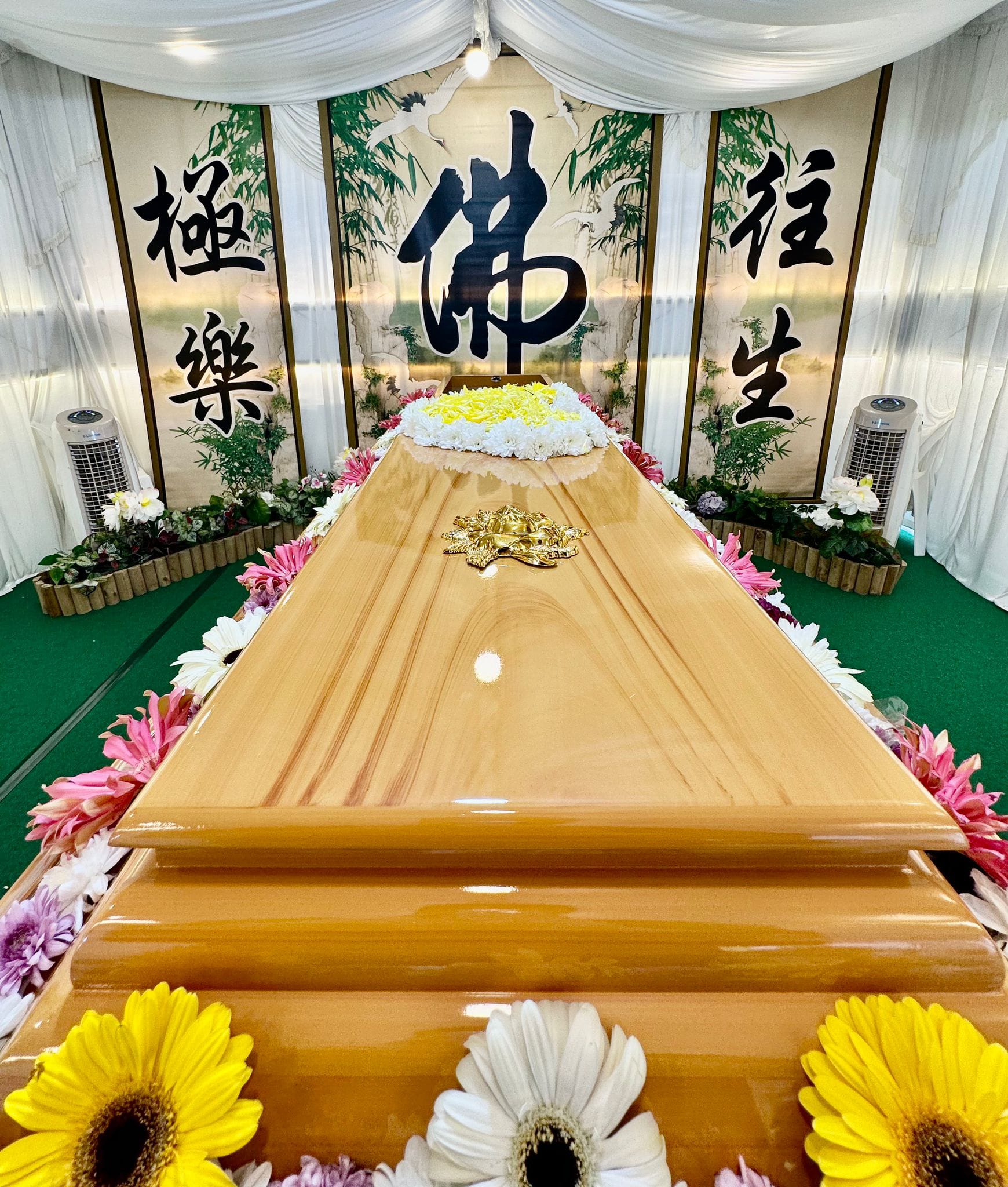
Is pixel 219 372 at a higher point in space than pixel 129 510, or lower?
higher

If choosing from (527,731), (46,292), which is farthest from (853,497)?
(46,292)

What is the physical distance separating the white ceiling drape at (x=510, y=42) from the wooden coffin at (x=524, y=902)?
3.97 meters

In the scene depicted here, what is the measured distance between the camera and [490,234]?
468 cm

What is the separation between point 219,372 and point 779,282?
13.5ft

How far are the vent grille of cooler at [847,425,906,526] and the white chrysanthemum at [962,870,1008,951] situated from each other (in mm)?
3606

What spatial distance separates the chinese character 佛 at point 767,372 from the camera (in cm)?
484

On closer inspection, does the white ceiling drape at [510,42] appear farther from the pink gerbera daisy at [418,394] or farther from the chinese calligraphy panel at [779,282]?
the pink gerbera daisy at [418,394]

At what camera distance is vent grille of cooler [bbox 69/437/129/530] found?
4.01 metres

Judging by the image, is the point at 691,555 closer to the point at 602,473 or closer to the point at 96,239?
the point at 602,473

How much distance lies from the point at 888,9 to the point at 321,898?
4.60 metres

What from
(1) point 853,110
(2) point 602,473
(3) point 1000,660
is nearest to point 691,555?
(2) point 602,473

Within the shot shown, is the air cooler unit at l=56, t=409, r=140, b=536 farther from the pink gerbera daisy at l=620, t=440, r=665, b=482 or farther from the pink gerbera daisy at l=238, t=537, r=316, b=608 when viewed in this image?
the pink gerbera daisy at l=620, t=440, r=665, b=482

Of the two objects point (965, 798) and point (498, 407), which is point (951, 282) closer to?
point (498, 407)

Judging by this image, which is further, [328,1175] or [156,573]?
[156,573]
